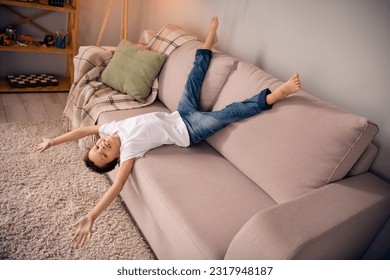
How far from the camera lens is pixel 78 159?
6.64 ft

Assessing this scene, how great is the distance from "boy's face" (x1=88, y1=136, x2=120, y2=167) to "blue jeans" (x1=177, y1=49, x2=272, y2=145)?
0.41 meters

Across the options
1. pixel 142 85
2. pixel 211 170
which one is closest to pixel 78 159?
pixel 142 85

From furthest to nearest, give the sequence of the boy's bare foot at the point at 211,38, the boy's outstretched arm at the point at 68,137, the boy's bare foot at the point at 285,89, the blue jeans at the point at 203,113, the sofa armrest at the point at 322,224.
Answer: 1. the boy's bare foot at the point at 211,38
2. the boy's outstretched arm at the point at 68,137
3. the blue jeans at the point at 203,113
4. the boy's bare foot at the point at 285,89
5. the sofa armrest at the point at 322,224

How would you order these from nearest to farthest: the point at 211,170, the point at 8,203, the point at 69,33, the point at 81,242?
the point at 81,242, the point at 211,170, the point at 8,203, the point at 69,33

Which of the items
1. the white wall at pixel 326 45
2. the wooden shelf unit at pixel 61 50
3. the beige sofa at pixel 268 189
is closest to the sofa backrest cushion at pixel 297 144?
the beige sofa at pixel 268 189

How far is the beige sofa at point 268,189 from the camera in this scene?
1.02 m

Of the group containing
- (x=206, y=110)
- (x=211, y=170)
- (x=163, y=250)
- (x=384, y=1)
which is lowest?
(x=163, y=250)

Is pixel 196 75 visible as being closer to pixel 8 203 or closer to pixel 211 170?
pixel 211 170

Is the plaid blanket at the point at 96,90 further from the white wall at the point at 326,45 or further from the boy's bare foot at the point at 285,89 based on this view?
the boy's bare foot at the point at 285,89

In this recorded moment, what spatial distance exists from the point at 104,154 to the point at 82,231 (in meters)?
0.42

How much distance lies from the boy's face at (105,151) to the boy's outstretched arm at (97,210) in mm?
127

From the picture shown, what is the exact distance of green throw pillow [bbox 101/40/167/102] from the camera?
6.61 feet

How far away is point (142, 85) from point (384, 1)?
4.56 ft

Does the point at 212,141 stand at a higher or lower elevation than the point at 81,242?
higher
